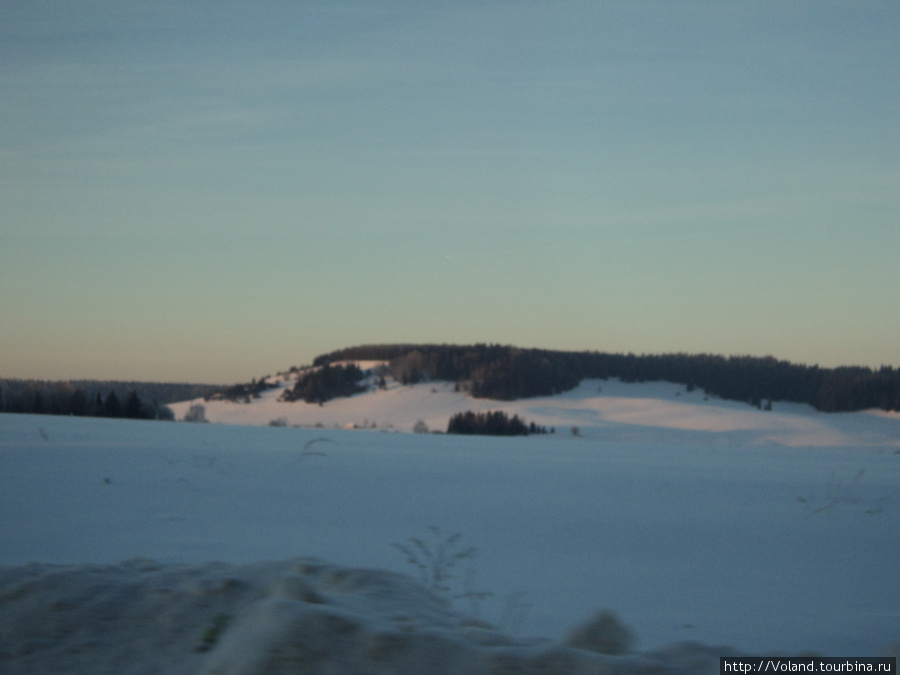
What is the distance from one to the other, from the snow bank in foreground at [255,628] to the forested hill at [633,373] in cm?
6923

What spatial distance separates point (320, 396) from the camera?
89.9m

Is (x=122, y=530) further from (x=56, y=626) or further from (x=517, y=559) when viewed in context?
(x=517, y=559)

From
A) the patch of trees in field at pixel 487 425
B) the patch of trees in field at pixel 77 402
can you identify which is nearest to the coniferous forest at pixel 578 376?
the patch of trees in field at pixel 487 425

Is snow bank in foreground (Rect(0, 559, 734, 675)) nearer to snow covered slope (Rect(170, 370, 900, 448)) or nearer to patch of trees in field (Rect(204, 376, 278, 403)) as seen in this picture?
snow covered slope (Rect(170, 370, 900, 448))

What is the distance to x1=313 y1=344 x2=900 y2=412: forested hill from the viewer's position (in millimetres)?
68594

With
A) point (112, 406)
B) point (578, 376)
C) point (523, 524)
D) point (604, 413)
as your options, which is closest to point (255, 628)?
point (523, 524)

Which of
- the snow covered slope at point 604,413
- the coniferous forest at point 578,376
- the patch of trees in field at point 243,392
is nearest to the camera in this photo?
the snow covered slope at point 604,413

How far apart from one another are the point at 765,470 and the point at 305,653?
7.90 m

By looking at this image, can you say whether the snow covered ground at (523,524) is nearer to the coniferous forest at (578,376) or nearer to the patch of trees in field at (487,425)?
the patch of trees in field at (487,425)

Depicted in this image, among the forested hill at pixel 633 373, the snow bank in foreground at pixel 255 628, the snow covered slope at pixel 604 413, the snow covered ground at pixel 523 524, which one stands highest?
the forested hill at pixel 633 373

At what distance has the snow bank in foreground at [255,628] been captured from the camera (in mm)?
2182

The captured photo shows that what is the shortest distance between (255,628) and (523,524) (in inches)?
128

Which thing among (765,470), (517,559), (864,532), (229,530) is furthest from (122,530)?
(765,470)

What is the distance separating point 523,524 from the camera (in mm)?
5242
